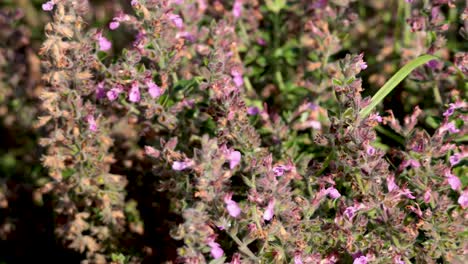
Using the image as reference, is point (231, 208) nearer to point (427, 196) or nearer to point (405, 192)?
point (405, 192)

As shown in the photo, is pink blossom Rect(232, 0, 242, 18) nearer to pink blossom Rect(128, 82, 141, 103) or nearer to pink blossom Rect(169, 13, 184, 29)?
pink blossom Rect(169, 13, 184, 29)

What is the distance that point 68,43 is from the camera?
103 inches

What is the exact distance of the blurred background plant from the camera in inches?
91.9

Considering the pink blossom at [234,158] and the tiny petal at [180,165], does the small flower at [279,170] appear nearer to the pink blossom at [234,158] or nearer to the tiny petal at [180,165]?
the pink blossom at [234,158]

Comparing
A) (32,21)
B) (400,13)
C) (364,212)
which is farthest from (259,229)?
(32,21)

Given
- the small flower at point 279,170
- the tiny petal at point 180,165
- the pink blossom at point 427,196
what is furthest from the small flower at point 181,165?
the pink blossom at point 427,196

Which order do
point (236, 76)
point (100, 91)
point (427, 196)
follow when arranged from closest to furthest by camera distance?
point (427, 196) → point (100, 91) → point (236, 76)

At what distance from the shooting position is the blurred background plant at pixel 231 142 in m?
2.33

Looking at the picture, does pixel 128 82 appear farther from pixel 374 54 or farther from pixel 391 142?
pixel 374 54

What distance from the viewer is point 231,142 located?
261 cm

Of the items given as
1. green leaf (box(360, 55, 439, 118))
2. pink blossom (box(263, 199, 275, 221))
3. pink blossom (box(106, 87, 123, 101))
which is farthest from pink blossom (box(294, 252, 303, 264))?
pink blossom (box(106, 87, 123, 101))

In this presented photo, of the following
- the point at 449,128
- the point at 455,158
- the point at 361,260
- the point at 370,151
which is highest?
the point at 370,151

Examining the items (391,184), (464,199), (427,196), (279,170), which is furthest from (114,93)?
(464,199)

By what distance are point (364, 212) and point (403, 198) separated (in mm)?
184
